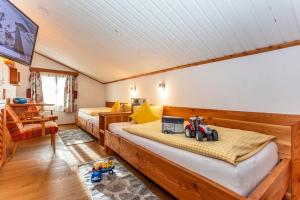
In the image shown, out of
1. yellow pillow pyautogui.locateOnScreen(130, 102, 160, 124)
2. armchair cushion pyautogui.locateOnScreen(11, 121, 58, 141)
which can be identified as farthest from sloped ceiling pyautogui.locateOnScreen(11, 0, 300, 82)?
armchair cushion pyautogui.locateOnScreen(11, 121, 58, 141)

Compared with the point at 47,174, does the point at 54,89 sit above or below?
above

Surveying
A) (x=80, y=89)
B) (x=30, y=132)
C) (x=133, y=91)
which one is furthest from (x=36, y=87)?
(x=133, y=91)

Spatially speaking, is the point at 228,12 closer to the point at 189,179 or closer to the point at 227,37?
the point at 227,37

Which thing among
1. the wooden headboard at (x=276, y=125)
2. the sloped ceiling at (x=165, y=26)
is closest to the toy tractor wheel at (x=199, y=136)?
the wooden headboard at (x=276, y=125)

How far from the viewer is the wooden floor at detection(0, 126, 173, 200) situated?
5.38 feet

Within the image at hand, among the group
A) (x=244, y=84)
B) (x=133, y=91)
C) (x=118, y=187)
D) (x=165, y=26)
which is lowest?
(x=118, y=187)

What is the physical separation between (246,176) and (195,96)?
5.80ft

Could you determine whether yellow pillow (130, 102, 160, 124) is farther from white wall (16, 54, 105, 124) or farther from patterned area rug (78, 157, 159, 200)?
white wall (16, 54, 105, 124)

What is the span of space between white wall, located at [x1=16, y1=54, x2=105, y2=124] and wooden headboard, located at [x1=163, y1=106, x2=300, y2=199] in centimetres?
467

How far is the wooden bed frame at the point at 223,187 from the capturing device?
3.67ft

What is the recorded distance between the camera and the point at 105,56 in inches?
140

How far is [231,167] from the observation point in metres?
1.08

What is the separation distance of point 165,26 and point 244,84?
1.30 metres

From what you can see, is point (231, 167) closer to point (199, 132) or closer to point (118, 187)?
point (199, 132)
